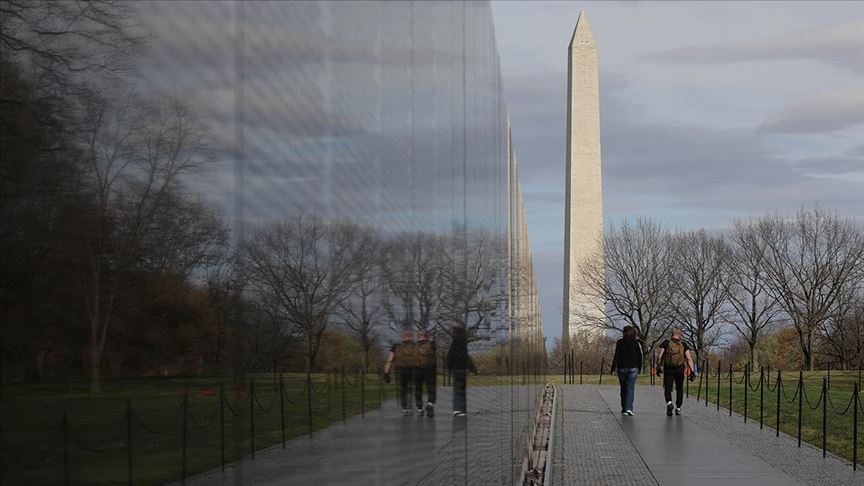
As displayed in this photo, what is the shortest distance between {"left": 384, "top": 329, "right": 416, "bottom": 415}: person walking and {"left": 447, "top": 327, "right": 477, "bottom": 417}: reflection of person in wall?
3.25 feet

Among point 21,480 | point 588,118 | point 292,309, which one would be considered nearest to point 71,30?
point 21,480

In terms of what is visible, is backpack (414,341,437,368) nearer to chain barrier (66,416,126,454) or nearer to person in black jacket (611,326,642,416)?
chain barrier (66,416,126,454)

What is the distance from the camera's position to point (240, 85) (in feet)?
4.11

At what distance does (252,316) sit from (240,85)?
0.81ft

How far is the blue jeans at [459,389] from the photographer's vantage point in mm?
3736

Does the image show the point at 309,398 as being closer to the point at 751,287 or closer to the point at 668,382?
the point at 668,382

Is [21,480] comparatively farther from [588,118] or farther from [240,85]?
[588,118]

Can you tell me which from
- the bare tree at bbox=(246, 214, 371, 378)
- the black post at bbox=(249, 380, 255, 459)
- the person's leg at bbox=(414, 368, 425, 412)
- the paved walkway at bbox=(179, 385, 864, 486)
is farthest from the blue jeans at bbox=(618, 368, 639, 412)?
the black post at bbox=(249, 380, 255, 459)

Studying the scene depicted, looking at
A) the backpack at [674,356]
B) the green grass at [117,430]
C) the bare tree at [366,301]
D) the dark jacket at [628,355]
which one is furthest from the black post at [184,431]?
the backpack at [674,356]

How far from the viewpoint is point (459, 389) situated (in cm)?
386

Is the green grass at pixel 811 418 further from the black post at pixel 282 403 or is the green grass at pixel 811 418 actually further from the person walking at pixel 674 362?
the black post at pixel 282 403

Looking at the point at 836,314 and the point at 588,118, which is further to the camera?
the point at 836,314

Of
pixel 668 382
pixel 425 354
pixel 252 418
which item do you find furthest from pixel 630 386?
pixel 252 418

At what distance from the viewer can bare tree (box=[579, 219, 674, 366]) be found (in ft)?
191
